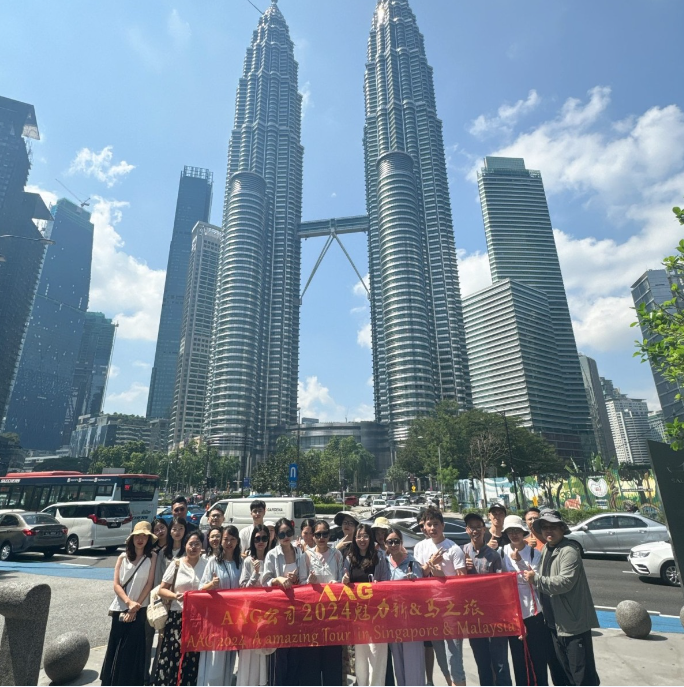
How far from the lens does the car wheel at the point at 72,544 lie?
16250mm

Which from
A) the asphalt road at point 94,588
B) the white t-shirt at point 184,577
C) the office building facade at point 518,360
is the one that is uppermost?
the office building facade at point 518,360

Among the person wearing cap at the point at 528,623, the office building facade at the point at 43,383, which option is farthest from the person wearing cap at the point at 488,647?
the office building facade at the point at 43,383

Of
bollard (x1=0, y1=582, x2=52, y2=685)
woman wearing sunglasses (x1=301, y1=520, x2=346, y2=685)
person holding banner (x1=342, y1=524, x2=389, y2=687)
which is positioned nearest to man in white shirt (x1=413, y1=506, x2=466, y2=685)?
person holding banner (x1=342, y1=524, x2=389, y2=687)

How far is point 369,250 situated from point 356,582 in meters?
158

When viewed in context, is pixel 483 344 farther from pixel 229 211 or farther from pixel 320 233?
pixel 229 211

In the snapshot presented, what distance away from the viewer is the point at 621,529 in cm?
1400

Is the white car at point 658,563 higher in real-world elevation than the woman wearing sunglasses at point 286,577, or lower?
lower

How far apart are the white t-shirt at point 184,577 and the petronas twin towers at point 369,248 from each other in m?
114

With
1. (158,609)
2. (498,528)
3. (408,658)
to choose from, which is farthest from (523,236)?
(158,609)

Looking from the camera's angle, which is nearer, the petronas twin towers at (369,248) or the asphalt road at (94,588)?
the asphalt road at (94,588)

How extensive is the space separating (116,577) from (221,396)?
124634mm

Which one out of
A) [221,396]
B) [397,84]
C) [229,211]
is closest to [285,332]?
[221,396]

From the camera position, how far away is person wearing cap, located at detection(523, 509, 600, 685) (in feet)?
13.6

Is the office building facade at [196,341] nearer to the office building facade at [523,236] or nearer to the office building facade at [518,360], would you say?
the office building facade at [518,360]
